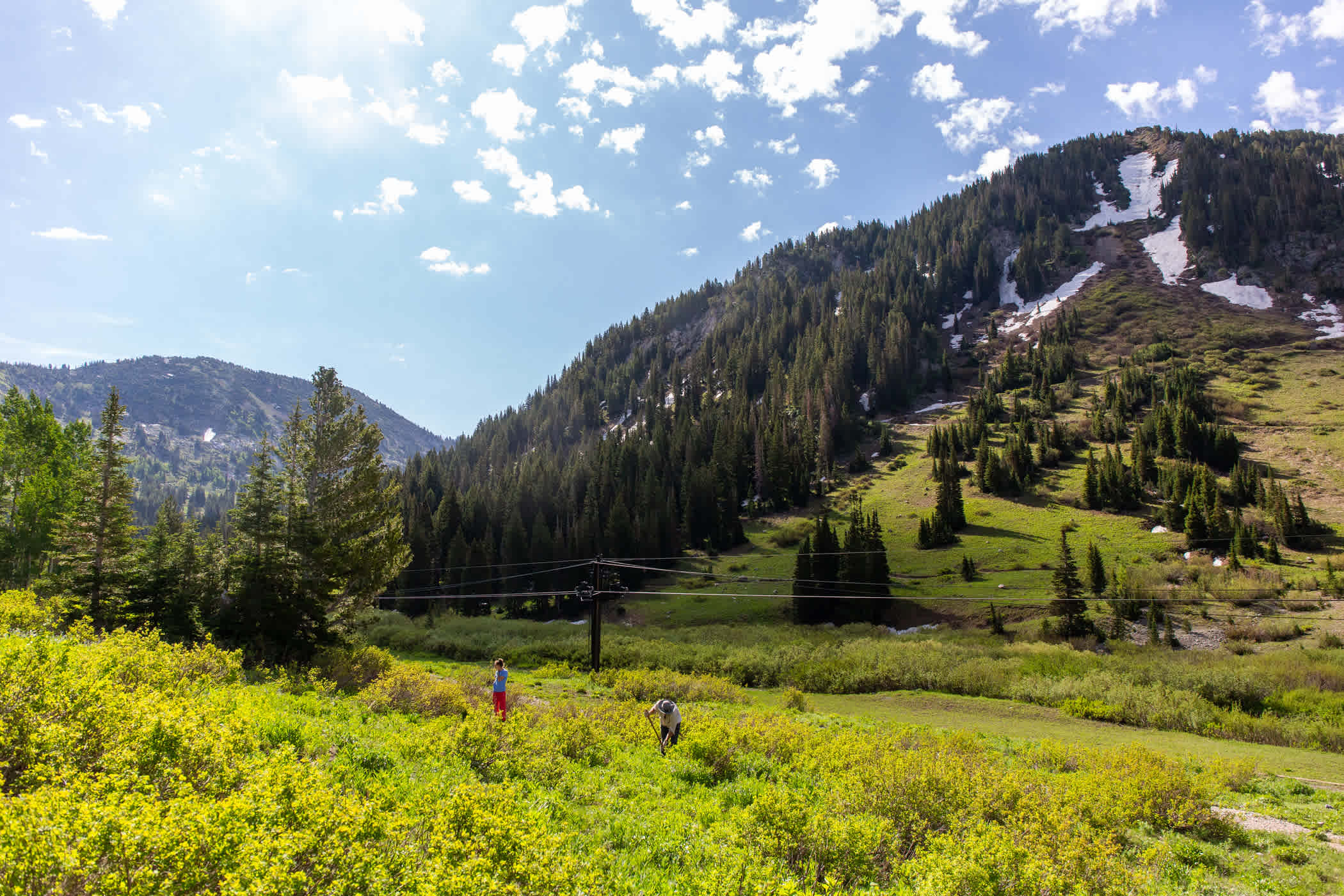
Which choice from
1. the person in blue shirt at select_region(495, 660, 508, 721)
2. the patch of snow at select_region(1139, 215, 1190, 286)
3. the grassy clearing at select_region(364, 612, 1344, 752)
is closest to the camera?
the person in blue shirt at select_region(495, 660, 508, 721)

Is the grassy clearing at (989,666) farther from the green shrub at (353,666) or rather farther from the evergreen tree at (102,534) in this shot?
the evergreen tree at (102,534)

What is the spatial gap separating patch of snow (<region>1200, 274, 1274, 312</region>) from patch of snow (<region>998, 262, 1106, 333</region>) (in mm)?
29027

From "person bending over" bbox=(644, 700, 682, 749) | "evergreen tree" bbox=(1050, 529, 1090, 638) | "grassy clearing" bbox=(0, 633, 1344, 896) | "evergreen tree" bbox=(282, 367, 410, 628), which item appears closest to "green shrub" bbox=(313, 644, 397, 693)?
"grassy clearing" bbox=(0, 633, 1344, 896)

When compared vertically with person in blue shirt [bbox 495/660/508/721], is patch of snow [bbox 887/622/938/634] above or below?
below

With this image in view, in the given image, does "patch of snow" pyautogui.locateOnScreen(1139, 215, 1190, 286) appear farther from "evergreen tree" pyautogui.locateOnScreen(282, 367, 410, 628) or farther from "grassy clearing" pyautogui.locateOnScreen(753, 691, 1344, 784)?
"evergreen tree" pyautogui.locateOnScreen(282, 367, 410, 628)

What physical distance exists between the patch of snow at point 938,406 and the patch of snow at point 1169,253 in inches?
3507

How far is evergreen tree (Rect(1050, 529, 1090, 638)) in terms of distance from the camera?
1893 inches

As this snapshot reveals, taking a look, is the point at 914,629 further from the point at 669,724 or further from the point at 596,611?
the point at 669,724

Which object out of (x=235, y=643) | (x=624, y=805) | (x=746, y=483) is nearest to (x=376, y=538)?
(x=235, y=643)

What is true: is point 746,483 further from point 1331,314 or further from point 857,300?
point 1331,314

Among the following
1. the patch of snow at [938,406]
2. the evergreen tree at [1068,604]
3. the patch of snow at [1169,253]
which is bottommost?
the evergreen tree at [1068,604]

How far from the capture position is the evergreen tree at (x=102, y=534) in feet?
118

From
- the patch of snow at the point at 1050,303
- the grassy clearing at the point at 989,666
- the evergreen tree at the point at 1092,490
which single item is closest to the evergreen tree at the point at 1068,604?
the grassy clearing at the point at 989,666

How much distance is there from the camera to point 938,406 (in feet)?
478
